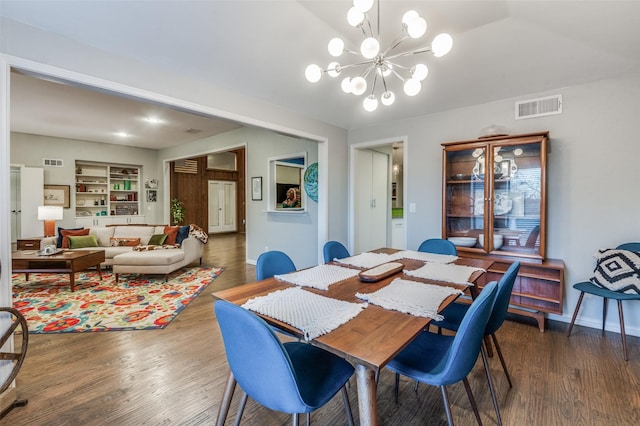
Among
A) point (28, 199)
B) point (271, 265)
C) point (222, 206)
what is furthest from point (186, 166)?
point (271, 265)

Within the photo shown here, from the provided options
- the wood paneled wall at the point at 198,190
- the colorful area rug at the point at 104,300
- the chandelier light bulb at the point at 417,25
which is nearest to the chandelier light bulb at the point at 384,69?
the chandelier light bulb at the point at 417,25

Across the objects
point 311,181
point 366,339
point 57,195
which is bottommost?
point 366,339

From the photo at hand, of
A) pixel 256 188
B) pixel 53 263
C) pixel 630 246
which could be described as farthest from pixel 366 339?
pixel 53 263

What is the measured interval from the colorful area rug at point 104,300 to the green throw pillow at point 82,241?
47cm

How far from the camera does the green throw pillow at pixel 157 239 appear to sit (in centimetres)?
512

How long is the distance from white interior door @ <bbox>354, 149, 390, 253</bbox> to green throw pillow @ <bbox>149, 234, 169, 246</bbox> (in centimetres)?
338

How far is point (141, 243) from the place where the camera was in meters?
5.36

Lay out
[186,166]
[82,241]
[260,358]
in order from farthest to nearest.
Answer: [186,166] < [82,241] < [260,358]

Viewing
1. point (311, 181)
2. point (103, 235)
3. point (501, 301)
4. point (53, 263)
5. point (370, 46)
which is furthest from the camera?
point (103, 235)

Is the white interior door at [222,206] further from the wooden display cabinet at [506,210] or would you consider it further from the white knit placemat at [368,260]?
the white knit placemat at [368,260]

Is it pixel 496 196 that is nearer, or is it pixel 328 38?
pixel 328 38

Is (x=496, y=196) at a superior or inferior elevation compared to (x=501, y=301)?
superior

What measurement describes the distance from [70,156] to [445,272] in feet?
26.8

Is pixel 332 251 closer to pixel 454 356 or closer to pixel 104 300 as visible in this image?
pixel 454 356
